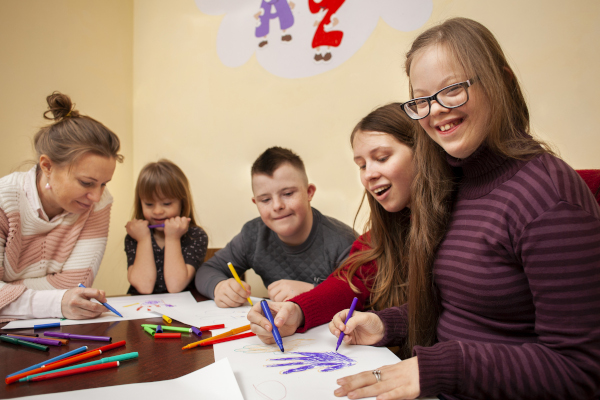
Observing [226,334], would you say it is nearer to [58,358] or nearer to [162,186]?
[58,358]

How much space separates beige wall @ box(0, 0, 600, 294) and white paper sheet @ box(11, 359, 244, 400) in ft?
3.80

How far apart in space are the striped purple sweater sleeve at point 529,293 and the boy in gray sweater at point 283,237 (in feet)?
2.13

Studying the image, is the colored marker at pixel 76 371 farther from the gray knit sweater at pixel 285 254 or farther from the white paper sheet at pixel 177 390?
the gray knit sweater at pixel 285 254

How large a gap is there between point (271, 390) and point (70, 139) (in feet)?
3.16

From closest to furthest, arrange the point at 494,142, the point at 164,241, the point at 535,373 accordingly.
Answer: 1. the point at 535,373
2. the point at 494,142
3. the point at 164,241

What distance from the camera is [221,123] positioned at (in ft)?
6.29

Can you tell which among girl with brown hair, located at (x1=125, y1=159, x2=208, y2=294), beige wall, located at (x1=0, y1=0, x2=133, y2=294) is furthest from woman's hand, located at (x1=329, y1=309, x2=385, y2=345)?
beige wall, located at (x1=0, y1=0, x2=133, y2=294)

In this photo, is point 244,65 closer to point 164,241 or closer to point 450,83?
point 164,241

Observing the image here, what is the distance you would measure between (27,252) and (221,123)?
42.5 inches

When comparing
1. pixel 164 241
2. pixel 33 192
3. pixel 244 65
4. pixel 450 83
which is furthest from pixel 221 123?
pixel 450 83

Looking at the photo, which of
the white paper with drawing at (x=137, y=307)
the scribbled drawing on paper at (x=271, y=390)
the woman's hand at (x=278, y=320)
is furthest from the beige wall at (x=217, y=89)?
the scribbled drawing on paper at (x=271, y=390)

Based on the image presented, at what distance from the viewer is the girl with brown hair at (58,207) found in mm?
1013

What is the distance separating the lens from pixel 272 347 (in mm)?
656

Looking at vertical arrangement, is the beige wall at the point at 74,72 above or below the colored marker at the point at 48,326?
above
